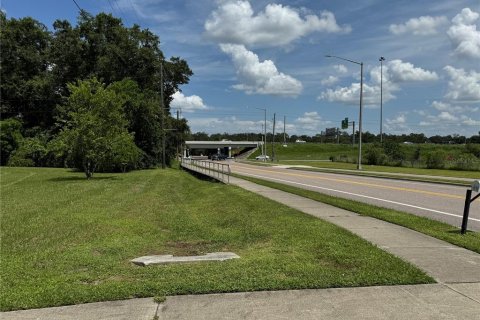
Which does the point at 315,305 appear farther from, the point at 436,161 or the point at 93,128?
the point at 436,161

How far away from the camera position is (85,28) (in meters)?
51.8

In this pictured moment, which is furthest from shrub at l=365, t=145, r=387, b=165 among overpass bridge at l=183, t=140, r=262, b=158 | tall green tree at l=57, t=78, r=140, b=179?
overpass bridge at l=183, t=140, r=262, b=158

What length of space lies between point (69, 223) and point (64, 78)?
47.1 m

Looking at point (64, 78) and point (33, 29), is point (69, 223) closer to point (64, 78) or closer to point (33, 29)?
point (64, 78)

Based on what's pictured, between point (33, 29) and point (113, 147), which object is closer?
point (113, 147)

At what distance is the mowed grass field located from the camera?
538 cm

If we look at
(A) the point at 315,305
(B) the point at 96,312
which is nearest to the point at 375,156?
(A) the point at 315,305

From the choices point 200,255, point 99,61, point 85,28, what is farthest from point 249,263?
point 85,28

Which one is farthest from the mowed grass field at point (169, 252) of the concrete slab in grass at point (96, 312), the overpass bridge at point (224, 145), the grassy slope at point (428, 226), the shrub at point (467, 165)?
the overpass bridge at point (224, 145)

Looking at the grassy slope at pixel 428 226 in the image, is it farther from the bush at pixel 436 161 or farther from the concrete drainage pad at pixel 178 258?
the bush at pixel 436 161

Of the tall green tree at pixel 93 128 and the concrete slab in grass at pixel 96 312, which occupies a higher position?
the tall green tree at pixel 93 128

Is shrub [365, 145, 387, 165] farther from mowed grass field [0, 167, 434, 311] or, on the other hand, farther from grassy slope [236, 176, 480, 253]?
mowed grass field [0, 167, 434, 311]

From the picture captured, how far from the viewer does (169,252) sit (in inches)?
295

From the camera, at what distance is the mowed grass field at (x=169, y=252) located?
538cm
